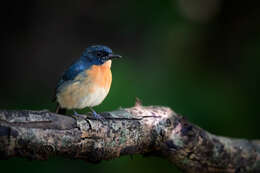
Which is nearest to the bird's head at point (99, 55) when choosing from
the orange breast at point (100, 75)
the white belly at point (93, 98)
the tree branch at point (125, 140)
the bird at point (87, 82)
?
the bird at point (87, 82)

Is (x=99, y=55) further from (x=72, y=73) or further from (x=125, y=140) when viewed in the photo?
(x=125, y=140)

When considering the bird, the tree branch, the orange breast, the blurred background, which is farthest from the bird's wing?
the blurred background

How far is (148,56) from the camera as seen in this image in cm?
782

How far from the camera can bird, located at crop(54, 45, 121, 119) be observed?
438cm

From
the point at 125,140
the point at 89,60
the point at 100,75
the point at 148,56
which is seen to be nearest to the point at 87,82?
the point at 100,75

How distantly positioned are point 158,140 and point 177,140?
0.81 feet

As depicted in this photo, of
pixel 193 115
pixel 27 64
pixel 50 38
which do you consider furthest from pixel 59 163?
pixel 50 38

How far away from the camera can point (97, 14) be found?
349 inches

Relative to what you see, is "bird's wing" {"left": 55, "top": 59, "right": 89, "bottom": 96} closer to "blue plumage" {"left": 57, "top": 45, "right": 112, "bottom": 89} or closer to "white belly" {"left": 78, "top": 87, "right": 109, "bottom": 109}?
"blue plumage" {"left": 57, "top": 45, "right": 112, "bottom": 89}

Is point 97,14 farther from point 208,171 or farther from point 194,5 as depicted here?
point 208,171

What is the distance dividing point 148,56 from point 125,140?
438 centimetres

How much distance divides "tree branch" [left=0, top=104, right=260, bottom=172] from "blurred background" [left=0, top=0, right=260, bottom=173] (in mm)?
1217

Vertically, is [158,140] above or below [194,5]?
below

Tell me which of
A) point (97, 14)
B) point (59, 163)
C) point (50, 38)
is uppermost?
point (97, 14)
